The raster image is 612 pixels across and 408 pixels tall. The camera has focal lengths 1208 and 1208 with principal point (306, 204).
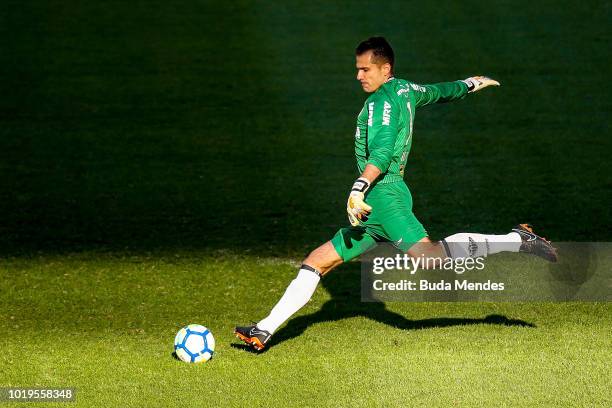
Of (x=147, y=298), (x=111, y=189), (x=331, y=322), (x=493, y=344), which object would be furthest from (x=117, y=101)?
(x=493, y=344)

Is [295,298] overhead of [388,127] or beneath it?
beneath

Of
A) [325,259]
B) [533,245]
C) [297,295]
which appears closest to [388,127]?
[325,259]

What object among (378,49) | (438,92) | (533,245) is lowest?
(533,245)

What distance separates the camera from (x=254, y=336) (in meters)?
8.73

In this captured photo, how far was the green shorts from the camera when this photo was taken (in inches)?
340

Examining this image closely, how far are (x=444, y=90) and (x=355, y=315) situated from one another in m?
2.00

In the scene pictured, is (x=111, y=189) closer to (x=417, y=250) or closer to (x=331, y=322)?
(x=331, y=322)

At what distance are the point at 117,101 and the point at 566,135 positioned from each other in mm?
6627

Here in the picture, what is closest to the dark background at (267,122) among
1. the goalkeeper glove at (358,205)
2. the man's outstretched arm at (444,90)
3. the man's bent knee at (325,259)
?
the man's bent knee at (325,259)

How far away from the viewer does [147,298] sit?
10359mm

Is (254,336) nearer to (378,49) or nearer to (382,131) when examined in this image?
(382,131)

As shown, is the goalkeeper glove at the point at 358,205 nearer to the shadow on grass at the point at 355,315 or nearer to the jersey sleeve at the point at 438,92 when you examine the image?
the jersey sleeve at the point at 438,92

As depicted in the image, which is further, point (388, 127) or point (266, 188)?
point (266, 188)

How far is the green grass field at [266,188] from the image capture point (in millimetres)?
8398
